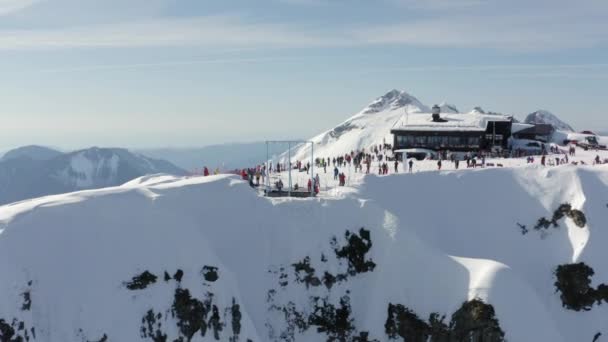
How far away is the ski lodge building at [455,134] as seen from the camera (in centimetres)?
8869

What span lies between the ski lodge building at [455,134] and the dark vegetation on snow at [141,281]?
57799 mm

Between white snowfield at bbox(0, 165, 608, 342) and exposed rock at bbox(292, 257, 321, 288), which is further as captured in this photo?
exposed rock at bbox(292, 257, 321, 288)

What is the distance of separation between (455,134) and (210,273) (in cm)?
6273

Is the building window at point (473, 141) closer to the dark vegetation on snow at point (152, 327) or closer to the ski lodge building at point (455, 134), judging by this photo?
the ski lodge building at point (455, 134)

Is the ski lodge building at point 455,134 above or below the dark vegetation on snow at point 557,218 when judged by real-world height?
above

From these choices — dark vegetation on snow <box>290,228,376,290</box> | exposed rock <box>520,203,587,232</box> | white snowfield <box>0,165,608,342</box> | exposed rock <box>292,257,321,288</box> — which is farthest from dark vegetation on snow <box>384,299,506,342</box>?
exposed rock <box>520,203,587,232</box>

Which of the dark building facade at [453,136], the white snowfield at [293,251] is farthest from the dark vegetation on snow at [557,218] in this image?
the dark building facade at [453,136]

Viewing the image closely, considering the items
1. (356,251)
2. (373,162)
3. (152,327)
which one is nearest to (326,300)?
(356,251)

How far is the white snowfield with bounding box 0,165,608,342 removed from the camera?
114 feet

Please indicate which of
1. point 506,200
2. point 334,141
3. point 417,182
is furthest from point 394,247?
point 334,141

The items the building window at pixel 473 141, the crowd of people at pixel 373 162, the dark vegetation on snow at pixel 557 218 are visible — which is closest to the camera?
the dark vegetation on snow at pixel 557 218

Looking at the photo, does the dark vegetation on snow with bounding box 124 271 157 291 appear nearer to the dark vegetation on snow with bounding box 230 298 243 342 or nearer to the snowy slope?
the dark vegetation on snow with bounding box 230 298 243 342

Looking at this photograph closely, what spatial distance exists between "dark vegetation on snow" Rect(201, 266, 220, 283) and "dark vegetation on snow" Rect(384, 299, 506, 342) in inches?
657

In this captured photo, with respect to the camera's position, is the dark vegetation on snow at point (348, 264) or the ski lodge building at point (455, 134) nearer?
the dark vegetation on snow at point (348, 264)
